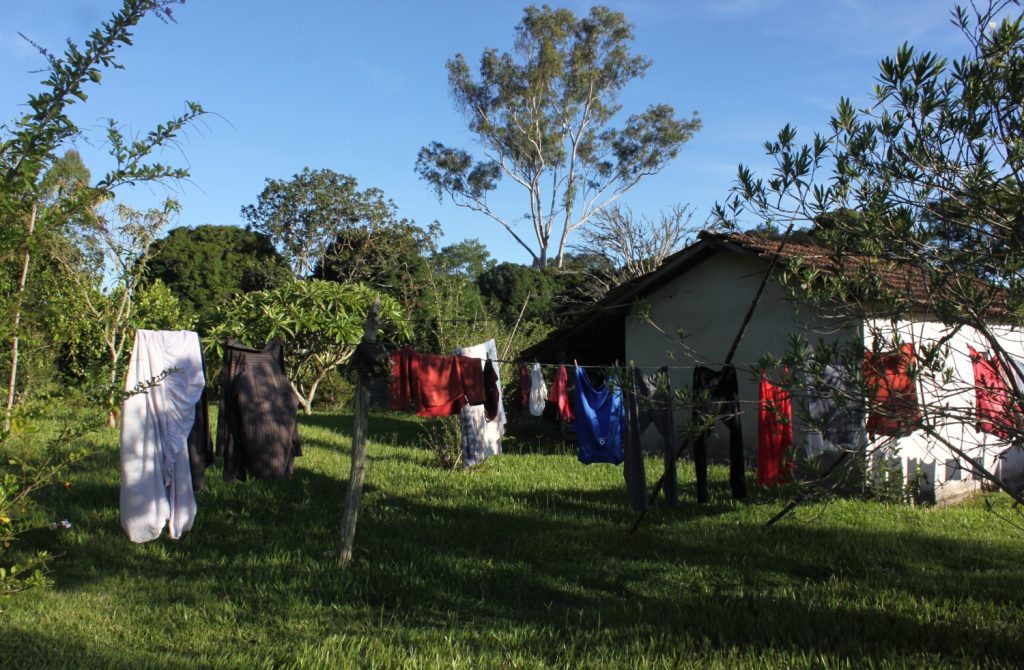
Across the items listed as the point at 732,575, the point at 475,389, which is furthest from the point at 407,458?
the point at 732,575

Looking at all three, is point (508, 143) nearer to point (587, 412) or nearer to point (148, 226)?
point (148, 226)

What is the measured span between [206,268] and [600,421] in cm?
2120

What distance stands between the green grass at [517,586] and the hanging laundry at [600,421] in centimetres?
62

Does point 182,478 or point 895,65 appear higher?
point 895,65

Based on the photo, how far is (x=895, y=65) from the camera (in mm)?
3996

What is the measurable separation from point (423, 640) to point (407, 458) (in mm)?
7562

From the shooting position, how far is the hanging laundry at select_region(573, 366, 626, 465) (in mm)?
9109

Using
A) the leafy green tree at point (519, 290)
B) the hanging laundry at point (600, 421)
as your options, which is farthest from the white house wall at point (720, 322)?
the leafy green tree at point (519, 290)

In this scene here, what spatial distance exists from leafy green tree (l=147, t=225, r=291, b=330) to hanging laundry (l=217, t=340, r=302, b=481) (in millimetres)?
18729

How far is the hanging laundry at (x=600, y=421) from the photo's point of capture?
9109 mm

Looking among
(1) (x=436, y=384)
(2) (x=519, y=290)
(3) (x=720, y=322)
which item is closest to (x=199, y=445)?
(1) (x=436, y=384)

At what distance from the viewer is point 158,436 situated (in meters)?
6.61

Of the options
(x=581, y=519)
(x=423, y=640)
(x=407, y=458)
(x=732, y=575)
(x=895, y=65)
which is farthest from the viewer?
(x=407, y=458)

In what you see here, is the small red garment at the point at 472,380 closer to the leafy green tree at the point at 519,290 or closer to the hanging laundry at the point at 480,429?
the hanging laundry at the point at 480,429
